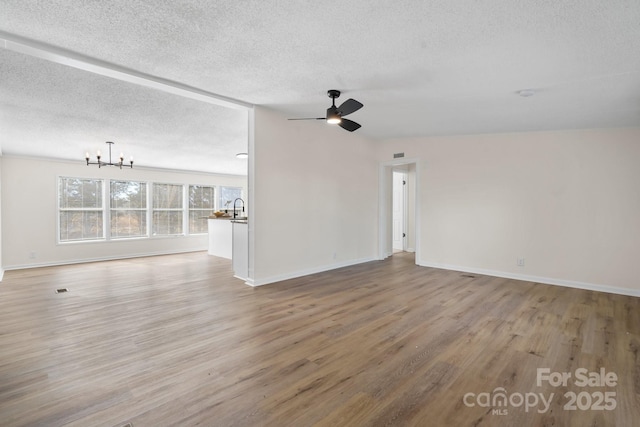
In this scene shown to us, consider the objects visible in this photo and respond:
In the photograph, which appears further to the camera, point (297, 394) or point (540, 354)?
point (540, 354)

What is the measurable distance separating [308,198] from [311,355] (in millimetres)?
3195

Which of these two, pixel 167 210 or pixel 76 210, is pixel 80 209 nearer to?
pixel 76 210

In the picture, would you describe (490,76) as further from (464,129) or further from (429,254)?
(429,254)

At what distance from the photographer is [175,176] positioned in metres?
8.92

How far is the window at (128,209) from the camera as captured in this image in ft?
25.7

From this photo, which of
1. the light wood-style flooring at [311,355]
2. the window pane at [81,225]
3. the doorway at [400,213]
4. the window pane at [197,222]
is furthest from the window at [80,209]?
the doorway at [400,213]

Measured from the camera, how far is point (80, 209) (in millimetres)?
7371

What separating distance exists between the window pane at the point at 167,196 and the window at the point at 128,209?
0.92 ft

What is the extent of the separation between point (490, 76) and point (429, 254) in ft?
12.4

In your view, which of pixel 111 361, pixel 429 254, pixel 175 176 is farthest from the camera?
pixel 175 176

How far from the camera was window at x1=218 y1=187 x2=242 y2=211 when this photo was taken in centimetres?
1016

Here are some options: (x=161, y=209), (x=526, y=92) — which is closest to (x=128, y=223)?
(x=161, y=209)

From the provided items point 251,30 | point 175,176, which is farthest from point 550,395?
point 175,176

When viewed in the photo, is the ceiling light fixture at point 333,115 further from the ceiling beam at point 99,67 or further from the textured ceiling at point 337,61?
the ceiling beam at point 99,67
